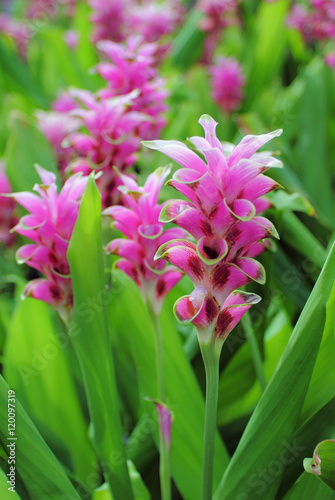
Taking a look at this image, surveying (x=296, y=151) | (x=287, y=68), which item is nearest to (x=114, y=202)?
(x=296, y=151)

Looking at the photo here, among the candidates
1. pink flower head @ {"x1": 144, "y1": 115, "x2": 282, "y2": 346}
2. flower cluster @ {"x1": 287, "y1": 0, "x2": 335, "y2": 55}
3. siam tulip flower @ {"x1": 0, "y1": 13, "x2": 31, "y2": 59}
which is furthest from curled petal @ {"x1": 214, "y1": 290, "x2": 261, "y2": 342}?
siam tulip flower @ {"x1": 0, "y1": 13, "x2": 31, "y2": 59}

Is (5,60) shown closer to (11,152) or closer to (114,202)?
(11,152)

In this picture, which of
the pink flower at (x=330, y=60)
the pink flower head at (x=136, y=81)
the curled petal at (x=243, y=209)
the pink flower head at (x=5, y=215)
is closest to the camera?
the curled petal at (x=243, y=209)

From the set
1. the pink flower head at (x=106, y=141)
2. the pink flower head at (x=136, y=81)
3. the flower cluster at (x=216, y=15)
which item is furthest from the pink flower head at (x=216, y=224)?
the flower cluster at (x=216, y=15)

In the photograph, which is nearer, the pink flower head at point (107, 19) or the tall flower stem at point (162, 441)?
the tall flower stem at point (162, 441)

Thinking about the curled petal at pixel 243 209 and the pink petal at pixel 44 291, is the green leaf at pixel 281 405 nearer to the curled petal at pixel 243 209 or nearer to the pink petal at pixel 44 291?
the curled petal at pixel 243 209

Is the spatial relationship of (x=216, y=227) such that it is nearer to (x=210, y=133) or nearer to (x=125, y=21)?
(x=210, y=133)

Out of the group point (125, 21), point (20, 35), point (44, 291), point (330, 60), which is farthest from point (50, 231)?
point (20, 35)

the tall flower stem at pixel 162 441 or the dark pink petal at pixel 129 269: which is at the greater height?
the dark pink petal at pixel 129 269
